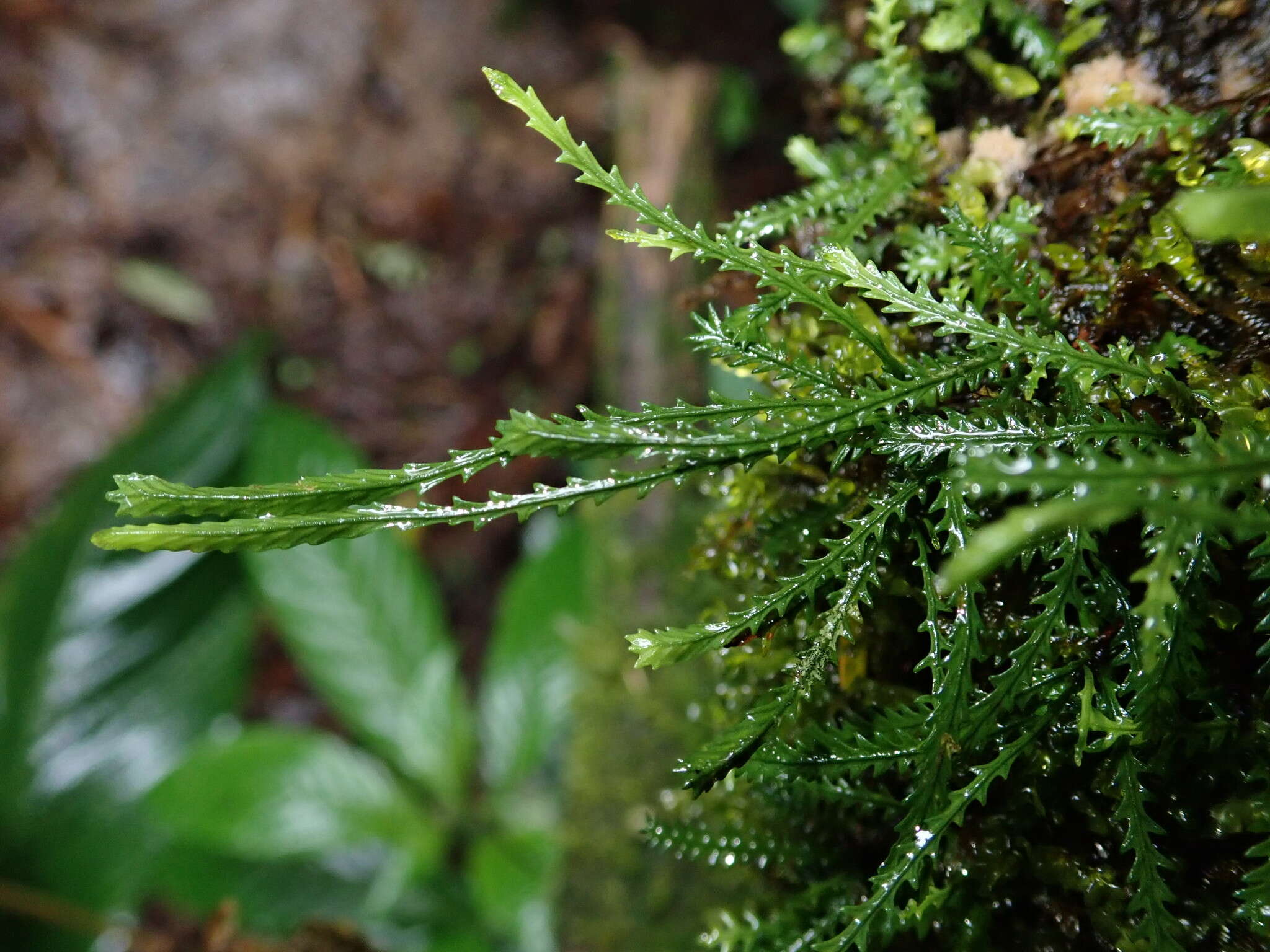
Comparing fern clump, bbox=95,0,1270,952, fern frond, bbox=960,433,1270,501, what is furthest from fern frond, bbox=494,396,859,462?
fern frond, bbox=960,433,1270,501

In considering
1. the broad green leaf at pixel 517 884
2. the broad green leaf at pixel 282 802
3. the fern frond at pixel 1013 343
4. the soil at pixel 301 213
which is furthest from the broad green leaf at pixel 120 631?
the fern frond at pixel 1013 343

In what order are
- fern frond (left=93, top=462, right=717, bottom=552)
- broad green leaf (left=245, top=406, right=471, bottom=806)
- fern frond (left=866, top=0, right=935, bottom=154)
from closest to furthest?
1. fern frond (left=93, top=462, right=717, bottom=552)
2. fern frond (left=866, top=0, right=935, bottom=154)
3. broad green leaf (left=245, top=406, right=471, bottom=806)

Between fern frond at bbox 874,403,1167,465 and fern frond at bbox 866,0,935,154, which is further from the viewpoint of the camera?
fern frond at bbox 866,0,935,154

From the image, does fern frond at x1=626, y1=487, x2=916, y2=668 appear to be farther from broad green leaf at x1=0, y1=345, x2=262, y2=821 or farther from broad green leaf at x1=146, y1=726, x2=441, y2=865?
broad green leaf at x1=0, y1=345, x2=262, y2=821

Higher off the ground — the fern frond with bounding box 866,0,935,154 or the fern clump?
the fern frond with bounding box 866,0,935,154

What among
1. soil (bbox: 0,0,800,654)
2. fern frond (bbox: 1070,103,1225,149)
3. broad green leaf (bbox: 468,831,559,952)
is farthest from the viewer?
soil (bbox: 0,0,800,654)

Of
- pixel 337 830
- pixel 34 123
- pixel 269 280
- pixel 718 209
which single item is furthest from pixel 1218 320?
pixel 34 123

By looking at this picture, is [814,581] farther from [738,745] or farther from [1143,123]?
[1143,123]

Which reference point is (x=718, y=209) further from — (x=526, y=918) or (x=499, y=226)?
(x=526, y=918)
